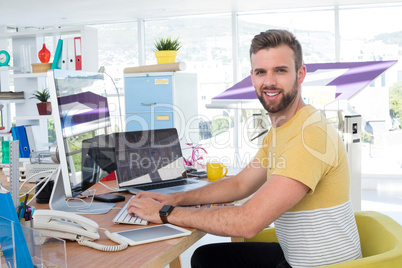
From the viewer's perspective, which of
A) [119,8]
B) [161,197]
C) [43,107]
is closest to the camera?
[161,197]

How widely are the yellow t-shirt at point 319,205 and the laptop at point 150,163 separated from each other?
2.17ft

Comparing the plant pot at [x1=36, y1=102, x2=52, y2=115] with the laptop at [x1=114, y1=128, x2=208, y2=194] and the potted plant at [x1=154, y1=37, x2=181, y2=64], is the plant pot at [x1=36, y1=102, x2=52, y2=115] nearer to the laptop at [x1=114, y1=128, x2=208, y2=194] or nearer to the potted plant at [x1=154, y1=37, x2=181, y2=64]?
the potted plant at [x1=154, y1=37, x2=181, y2=64]

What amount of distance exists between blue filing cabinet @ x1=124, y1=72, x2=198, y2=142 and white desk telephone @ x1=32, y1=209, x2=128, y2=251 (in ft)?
12.2

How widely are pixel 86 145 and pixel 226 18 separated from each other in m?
5.11

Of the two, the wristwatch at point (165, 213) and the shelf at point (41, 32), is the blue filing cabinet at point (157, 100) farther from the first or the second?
the wristwatch at point (165, 213)

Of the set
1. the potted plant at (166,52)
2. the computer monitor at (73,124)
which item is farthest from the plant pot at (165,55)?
the computer monitor at (73,124)

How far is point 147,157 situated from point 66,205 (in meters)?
0.48

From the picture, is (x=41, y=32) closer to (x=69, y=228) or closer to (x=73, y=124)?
(x=73, y=124)

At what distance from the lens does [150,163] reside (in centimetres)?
215

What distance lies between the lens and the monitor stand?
1705 millimetres

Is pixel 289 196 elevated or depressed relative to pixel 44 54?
depressed

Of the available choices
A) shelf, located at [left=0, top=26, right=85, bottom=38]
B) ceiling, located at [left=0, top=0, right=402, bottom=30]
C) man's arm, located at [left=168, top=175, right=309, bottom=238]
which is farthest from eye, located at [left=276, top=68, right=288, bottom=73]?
ceiling, located at [left=0, top=0, right=402, bottom=30]

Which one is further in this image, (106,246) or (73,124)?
(73,124)

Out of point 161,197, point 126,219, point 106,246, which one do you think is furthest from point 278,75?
point 106,246
